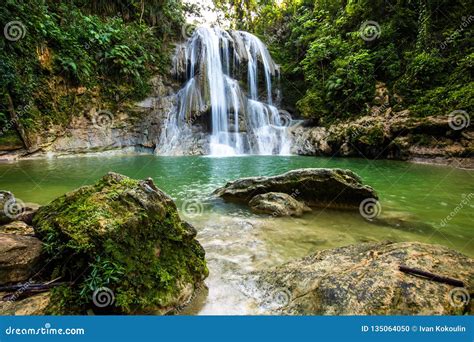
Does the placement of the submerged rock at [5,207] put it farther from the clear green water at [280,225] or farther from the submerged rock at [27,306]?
the clear green water at [280,225]

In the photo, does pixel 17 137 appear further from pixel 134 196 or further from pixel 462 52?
pixel 462 52

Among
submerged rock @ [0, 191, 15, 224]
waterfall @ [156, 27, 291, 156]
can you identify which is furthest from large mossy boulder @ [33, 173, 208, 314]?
waterfall @ [156, 27, 291, 156]

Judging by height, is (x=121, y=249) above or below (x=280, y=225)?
above

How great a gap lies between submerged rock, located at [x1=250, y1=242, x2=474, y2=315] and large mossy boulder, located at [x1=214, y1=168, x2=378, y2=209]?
254 centimetres

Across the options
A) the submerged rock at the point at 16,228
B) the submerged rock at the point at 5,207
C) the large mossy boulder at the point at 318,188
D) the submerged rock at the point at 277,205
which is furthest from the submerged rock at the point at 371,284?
the submerged rock at the point at 5,207

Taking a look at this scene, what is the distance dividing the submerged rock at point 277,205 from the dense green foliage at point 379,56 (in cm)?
1065

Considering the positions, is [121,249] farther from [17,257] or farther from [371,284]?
[371,284]

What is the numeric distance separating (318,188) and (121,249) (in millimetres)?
4134

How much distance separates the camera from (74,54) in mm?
14984

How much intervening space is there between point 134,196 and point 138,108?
17.5 meters

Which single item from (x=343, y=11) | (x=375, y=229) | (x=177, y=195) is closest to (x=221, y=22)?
(x=343, y=11)

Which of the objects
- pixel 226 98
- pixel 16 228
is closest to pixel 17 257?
pixel 16 228

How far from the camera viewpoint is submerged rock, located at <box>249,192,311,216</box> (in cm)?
487

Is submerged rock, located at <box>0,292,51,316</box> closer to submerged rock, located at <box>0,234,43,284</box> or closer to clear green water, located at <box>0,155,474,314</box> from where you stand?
submerged rock, located at <box>0,234,43,284</box>
